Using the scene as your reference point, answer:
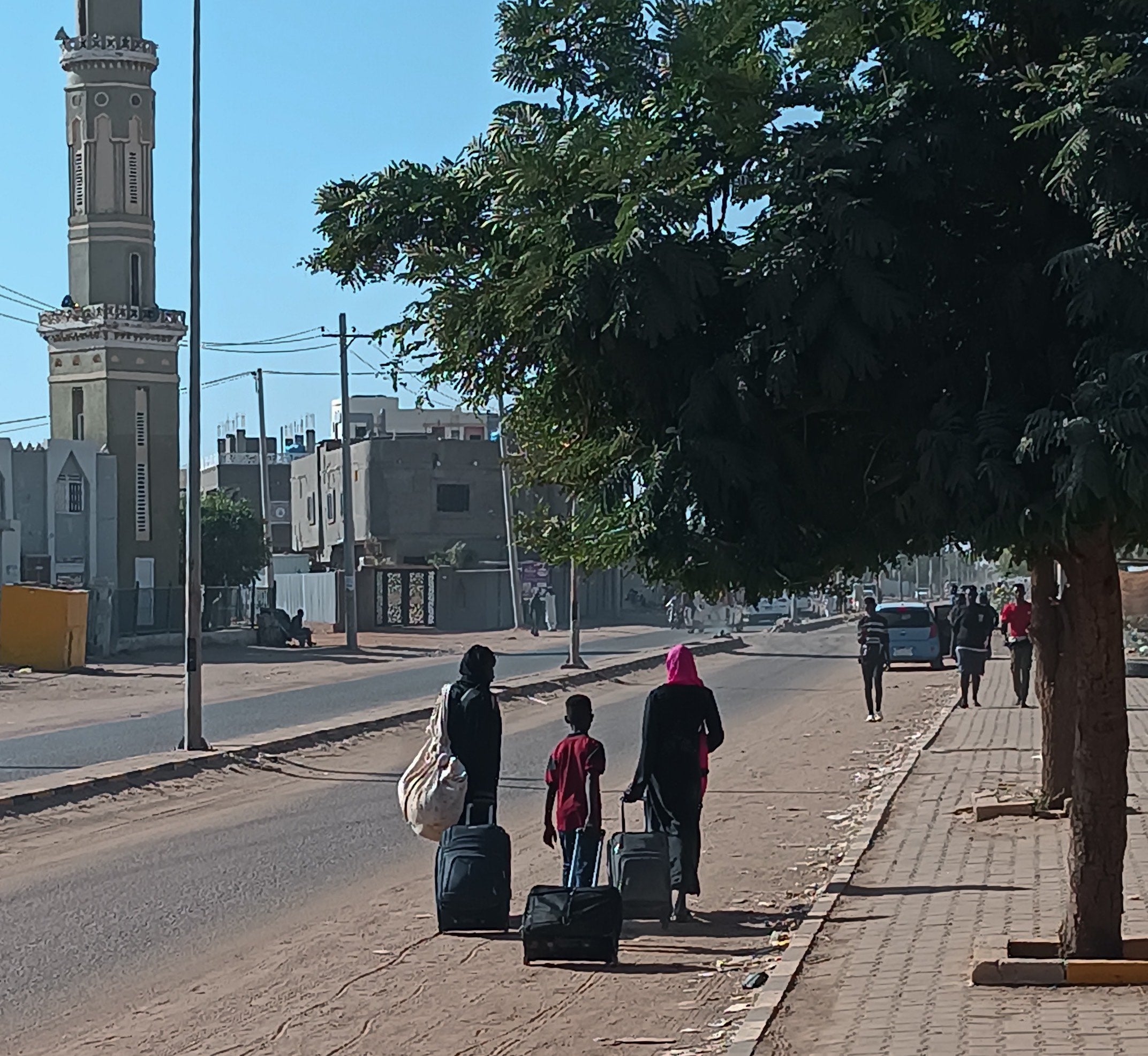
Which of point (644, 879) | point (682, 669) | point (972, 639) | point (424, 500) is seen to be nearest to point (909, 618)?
point (972, 639)

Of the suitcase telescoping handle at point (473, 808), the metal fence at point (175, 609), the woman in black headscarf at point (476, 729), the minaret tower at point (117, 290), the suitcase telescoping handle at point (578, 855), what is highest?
the minaret tower at point (117, 290)

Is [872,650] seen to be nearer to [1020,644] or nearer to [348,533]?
[1020,644]

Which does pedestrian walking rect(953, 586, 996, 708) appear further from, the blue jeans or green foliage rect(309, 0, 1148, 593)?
green foliage rect(309, 0, 1148, 593)

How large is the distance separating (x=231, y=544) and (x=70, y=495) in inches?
548

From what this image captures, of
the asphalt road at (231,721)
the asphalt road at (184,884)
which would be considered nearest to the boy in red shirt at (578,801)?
the asphalt road at (184,884)

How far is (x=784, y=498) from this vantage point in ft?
22.6

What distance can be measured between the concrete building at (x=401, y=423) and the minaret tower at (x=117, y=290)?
24.8 metres

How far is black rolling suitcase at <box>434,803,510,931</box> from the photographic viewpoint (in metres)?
10.2

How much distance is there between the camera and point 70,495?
2128 inches

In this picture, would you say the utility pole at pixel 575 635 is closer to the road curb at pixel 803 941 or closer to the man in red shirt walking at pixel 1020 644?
the man in red shirt walking at pixel 1020 644

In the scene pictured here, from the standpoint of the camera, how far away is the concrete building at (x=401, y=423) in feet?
291

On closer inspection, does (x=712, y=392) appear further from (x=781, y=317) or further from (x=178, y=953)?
(x=178, y=953)

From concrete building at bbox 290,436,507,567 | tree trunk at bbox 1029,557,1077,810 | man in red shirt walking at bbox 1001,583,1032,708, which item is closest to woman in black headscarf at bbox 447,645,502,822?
tree trunk at bbox 1029,557,1077,810

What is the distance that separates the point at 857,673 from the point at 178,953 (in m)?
31.6
